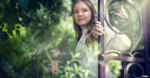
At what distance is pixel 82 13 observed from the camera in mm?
1533

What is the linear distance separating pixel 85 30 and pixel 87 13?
0.16 meters

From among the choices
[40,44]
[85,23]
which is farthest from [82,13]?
[40,44]

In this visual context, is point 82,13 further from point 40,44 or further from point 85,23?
point 40,44

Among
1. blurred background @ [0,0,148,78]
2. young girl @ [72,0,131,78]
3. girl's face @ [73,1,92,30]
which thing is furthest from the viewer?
blurred background @ [0,0,148,78]

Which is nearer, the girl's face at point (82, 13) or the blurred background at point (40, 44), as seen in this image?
the girl's face at point (82, 13)

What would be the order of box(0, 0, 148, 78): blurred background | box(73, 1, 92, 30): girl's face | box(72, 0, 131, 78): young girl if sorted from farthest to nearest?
1. box(0, 0, 148, 78): blurred background
2. box(73, 1, 92, 30): girl's face
3. box(72, 0, 131, 78): young girl

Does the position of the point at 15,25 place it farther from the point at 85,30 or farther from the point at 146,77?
the point at 146,77

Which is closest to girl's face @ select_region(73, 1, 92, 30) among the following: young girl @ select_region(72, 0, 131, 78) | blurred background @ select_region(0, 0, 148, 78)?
young girl @ select_region(72, 0, 131, 78)

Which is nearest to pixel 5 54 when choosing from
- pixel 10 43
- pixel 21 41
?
pixel 10 43

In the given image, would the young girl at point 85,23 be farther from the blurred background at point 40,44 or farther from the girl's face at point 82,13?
the blurred background at point 40,44

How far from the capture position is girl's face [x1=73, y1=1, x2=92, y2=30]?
152 centimetres

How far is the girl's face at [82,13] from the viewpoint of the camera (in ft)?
5.00

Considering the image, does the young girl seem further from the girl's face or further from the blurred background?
the blurred background

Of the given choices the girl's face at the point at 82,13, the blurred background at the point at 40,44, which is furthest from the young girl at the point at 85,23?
the blurred background at the point at 40,44
